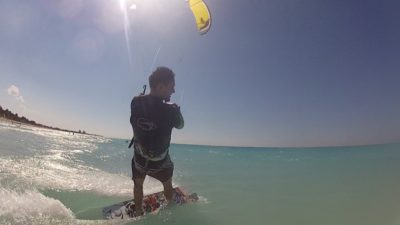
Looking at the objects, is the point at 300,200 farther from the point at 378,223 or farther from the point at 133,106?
the point at 133,106

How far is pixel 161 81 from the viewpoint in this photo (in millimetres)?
4246

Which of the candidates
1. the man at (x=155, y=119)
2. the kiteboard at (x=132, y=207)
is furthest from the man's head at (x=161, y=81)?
the kiteboard at (x=132, y=207)

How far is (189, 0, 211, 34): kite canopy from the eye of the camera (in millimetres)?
7184

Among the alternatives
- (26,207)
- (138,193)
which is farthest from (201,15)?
(26,207)

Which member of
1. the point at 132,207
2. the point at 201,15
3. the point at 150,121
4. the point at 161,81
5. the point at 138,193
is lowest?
the point at 132,207

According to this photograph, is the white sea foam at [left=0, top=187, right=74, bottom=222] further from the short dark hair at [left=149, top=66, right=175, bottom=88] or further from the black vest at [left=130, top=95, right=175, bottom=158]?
the short dark hair at [left=149, top=66, right=175, bottom=88]

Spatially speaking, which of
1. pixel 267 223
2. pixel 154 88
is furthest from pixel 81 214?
pixel 267 223

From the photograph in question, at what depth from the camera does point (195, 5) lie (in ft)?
24.5

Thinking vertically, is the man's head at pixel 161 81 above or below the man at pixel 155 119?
above

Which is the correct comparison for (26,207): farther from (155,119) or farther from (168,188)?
(155,119)

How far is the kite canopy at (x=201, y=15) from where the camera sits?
7.18 m

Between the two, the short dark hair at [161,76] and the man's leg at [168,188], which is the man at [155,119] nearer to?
the short dark hair at [161,76]

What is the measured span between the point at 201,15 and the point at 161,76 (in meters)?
3.64

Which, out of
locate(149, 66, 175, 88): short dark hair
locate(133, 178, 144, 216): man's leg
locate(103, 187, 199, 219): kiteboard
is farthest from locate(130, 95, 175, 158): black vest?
locate(103, 187, 199, 219): kiteboard
